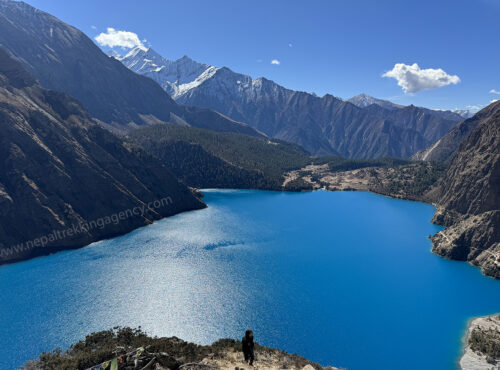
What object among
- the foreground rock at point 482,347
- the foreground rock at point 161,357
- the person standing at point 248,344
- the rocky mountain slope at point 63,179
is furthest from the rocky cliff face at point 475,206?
the rocky mountain slope at point 63,179

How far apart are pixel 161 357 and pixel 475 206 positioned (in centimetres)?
15680

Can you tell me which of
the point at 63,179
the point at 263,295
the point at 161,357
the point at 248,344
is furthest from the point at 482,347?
the point at 63,179

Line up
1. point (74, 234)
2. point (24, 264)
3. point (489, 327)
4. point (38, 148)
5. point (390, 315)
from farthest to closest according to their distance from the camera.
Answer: point (38, 148)
point (74, 234)
point (24, 264)
point (390, 315)
point (489, 327)

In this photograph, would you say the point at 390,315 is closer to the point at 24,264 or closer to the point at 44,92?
the point at 24,264

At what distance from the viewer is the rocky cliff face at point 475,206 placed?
11694cm

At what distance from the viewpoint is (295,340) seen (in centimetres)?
7119

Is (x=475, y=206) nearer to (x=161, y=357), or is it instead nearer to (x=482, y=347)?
(x=482, y=347)

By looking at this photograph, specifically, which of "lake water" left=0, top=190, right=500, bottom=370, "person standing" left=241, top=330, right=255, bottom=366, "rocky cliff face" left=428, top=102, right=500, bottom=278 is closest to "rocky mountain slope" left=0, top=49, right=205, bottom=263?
"lake water" left=0, top=190, right=500, bottom=370

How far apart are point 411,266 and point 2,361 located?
121418mm

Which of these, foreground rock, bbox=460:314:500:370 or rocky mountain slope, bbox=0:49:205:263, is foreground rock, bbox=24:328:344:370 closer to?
foreground rock, bbox=460:314:500:370

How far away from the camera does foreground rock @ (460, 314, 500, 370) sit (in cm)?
6519

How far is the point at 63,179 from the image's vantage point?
140 meters

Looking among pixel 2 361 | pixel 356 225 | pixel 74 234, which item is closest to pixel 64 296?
pixel 2 361

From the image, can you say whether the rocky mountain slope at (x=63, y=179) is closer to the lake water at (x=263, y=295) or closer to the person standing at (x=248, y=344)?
the lake water at (x=263, y=295)
